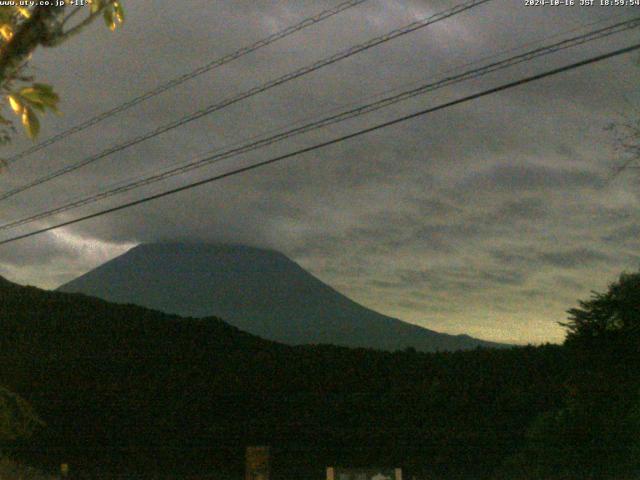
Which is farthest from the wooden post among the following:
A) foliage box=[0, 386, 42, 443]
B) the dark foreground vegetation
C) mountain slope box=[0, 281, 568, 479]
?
mountain slope box=[0, 281, 568, 479]

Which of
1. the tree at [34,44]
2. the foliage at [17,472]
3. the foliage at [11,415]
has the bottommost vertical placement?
the foliage at [17,472]

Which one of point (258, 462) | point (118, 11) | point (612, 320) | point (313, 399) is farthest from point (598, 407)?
point (118, 11)

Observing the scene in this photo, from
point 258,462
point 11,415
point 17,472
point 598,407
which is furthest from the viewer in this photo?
point 17,472

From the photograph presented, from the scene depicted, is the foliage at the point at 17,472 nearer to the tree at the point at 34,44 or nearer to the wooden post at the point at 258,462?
the wooden post at the point at 258,462

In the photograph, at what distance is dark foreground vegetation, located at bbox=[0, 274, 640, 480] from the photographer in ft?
56.6

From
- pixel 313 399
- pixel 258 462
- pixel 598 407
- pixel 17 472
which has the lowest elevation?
pixel 17 472

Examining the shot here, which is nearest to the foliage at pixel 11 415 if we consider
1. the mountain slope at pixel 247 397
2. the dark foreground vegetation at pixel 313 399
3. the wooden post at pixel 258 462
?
the wooden post at pixel 258 462

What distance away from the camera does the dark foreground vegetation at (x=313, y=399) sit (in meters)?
17.2

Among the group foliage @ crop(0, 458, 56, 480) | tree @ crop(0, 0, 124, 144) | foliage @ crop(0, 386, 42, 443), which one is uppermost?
tree @ crop(0, 0, 124, 144)

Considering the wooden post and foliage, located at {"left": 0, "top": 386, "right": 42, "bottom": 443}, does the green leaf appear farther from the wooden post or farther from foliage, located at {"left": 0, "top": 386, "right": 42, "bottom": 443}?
foliage, located at {"left": 0, "top": 386, "right": 42, "bottom": 443}

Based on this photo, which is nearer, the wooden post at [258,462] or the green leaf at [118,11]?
the green leaf at [118,11]

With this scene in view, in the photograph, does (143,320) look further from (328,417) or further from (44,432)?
(328,417)

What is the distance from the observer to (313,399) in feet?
81.7

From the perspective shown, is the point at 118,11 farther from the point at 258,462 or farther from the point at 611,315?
the point at 611,315
